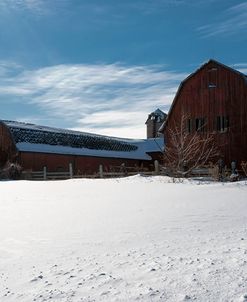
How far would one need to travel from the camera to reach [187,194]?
12367mm

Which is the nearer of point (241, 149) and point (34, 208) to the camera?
point (34, 208)

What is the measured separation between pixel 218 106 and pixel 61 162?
540 inches

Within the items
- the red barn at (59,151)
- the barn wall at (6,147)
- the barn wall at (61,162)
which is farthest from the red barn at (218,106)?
the barn wall at (6,147)

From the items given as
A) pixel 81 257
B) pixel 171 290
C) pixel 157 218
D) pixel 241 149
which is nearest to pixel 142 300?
pixel 171 290

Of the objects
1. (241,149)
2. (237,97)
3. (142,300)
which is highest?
(237,97)

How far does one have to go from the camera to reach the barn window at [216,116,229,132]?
28.2 meters

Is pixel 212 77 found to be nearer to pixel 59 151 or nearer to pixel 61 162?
pixel 59 151

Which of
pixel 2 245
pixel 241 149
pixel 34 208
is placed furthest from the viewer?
pixel 241 149

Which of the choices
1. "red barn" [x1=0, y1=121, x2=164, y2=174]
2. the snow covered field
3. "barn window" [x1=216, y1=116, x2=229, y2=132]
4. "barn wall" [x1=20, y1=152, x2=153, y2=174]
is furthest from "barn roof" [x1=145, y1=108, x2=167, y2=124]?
the snow covered field

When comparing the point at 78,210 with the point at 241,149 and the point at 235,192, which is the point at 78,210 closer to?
the point at 235,192

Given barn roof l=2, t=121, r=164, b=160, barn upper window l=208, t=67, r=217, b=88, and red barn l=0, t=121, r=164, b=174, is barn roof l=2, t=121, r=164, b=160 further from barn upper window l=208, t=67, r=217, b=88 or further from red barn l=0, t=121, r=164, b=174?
barn upper window l=208, t=67, r=217, b=88

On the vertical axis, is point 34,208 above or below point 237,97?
below

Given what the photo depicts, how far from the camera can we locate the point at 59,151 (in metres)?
35.8

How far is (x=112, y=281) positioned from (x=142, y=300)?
2.06 feet
